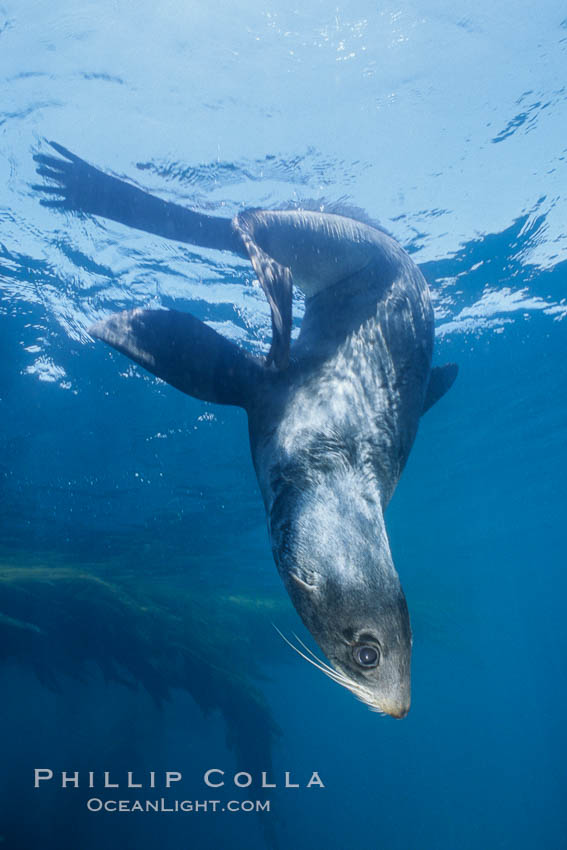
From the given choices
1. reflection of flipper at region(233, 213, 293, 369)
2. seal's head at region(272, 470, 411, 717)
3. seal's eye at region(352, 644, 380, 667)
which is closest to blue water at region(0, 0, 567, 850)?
reflection of flipper at region(233, 213, 293, 369)

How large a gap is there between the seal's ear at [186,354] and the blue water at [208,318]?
156 inches

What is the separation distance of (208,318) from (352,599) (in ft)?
26.0

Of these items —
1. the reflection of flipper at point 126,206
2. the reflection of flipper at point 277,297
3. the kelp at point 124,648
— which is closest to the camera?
the reflection of flipper at point 277,297

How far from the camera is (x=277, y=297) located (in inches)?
86.0

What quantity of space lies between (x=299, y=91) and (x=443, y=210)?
119 inches

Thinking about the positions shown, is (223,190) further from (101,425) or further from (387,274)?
(101,425)

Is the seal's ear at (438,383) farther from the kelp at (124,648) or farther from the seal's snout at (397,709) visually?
the kelp at (124,648)

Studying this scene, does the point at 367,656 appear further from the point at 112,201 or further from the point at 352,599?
the point at 112,201

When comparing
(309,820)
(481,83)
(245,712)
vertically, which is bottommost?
(309,820)

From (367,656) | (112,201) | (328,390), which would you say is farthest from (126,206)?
(367,656)

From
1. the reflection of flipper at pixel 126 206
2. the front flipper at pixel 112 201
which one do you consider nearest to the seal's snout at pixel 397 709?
the reflection of flipper at pixel 126 206

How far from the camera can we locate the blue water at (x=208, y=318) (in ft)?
16.2

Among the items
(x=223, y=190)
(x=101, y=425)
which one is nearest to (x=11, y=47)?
(x=223, y=190)

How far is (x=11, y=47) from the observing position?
4.56m
